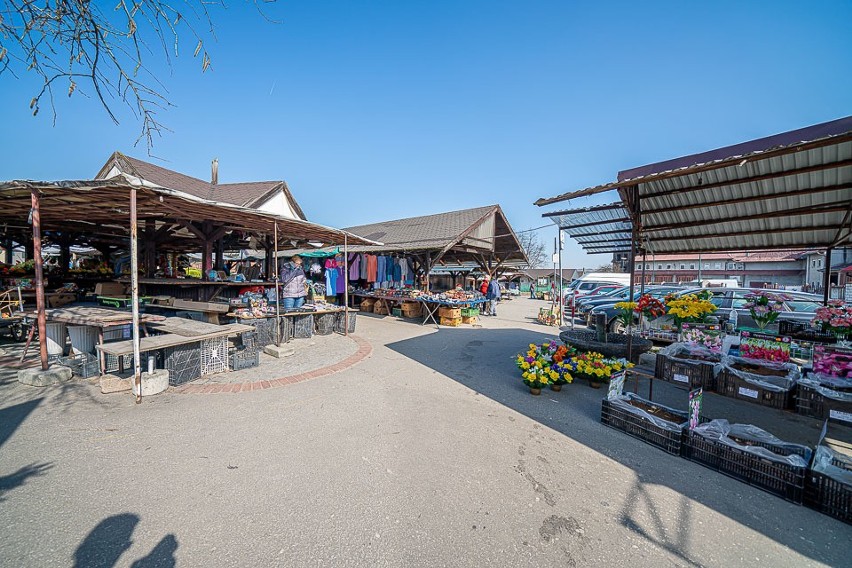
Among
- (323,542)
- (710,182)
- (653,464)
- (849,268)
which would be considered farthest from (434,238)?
(849,268)

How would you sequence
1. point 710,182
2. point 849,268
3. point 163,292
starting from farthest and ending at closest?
point 849,268 → point 163,292 → point 710,182

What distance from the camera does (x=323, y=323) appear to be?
8.82 metres

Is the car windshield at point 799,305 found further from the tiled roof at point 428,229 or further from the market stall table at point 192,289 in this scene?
the market stall table at point 192,289

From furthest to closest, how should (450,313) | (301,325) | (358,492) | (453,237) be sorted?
(453,237)
(450,313)
(301,325)
(358,492)

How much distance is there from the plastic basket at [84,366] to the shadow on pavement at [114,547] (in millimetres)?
4067

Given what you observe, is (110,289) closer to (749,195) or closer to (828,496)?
(828,496)

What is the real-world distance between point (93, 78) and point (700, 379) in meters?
7.02

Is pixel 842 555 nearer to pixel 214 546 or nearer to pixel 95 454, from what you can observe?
pixel 214 546

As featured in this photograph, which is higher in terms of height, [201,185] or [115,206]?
[201,185]

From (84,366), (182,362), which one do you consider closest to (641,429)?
(182,362)

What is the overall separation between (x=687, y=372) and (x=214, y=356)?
7392 millimetres

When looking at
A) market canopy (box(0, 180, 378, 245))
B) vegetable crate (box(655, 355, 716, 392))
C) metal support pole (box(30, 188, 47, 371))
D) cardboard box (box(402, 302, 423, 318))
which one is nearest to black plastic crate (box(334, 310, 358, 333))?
market canopy (box(0, 180, 378, 245))

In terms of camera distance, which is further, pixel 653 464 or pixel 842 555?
pixel 653 464

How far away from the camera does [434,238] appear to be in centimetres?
1320
